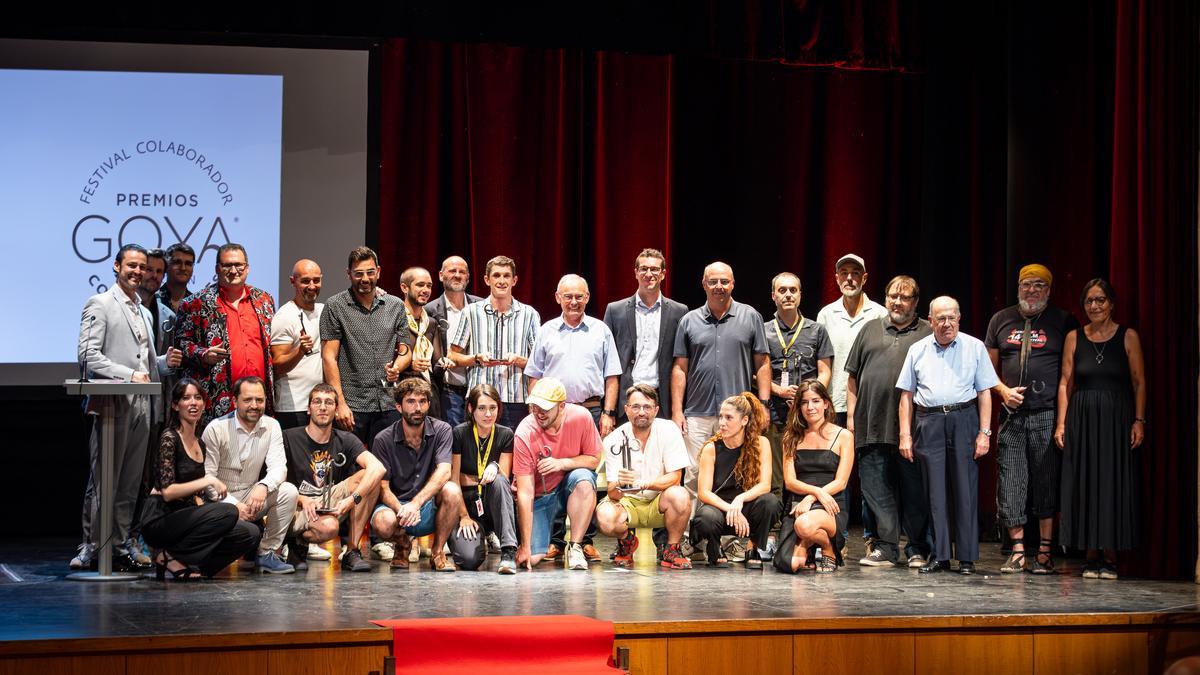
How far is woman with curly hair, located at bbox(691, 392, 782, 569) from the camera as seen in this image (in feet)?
19.3

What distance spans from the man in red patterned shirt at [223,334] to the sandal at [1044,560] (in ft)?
12.2

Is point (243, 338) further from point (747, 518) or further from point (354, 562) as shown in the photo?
point (747, 518)

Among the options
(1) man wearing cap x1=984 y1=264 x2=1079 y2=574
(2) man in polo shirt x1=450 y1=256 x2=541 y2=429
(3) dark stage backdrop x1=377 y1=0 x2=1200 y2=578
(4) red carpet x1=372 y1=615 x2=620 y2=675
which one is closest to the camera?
(4) red carpet x1=372 y1=615 x2=620 y2=675

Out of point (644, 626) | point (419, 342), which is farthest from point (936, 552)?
point (419, 342)

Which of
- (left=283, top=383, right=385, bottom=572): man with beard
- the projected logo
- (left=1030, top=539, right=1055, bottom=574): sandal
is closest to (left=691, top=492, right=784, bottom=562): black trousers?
(left=1030, top=539, right=1055, bottom=574): sandal

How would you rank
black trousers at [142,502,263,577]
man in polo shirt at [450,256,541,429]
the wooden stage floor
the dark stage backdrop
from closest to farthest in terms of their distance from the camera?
the wooden stage floor
black trousers at [142,502,263,577]
man in polo shirt at [450,256,541,429]
the dark stage backdrop

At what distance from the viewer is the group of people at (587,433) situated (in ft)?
18.2

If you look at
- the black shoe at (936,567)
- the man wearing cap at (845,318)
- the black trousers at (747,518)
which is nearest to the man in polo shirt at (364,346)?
the black trousers at (747,518)

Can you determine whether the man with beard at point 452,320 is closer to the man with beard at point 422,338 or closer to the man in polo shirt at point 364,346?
the man with beard at point 422,338

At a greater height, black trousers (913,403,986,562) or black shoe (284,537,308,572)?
black trousers (913,403,986,562)

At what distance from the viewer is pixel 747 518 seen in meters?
5.94

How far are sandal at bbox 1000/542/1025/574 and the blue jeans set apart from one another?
1982mm

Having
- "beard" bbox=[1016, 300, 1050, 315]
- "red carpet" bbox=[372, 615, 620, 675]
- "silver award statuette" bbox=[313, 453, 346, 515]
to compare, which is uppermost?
"beard" bbox=[1016, 300, 1050, 315]

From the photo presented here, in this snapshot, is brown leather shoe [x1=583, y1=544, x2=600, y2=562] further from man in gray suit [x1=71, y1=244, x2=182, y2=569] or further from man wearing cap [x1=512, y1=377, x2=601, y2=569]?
man in gray suit [x1=71, y1=244, x2=182, y2=569]
